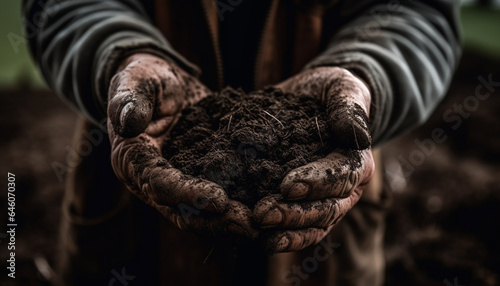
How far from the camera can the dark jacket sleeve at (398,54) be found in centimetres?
130

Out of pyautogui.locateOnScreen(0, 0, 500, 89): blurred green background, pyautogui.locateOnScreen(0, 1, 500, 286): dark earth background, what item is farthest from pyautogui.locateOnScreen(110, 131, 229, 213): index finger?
pyautogui.locateOnScreen(0, 0, 500, 89): blurred green background

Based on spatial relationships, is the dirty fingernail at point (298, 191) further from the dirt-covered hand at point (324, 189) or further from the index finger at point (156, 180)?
the index finger at point (156, 180)

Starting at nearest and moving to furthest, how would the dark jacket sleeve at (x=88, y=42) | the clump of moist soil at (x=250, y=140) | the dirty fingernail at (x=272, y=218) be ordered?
the dirty fingernail at (x=272, y=218)
the clump of moist soil at (x=250, y=140)
the dark jacket sleeve at (x=88, y=42)

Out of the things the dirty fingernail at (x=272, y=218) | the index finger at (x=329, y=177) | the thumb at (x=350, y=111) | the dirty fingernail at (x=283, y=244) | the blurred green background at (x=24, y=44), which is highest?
the thumb at (x=350, y=111)

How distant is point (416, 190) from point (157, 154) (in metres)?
2.45

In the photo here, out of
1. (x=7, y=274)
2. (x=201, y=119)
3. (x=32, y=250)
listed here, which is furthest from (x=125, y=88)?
(x=32, y=250)

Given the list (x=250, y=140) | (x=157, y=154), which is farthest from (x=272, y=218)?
(x=157, y=154)

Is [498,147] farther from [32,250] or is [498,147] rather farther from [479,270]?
[32,250]

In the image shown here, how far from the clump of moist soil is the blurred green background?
11.9 feet

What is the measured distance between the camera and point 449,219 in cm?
258

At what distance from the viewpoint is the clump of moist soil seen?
1027mm

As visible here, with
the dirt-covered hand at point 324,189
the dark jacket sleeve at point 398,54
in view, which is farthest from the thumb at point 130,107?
the dark jacket sleeve at point 398,54

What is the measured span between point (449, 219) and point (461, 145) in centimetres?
121

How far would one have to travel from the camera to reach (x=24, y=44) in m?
4.67
